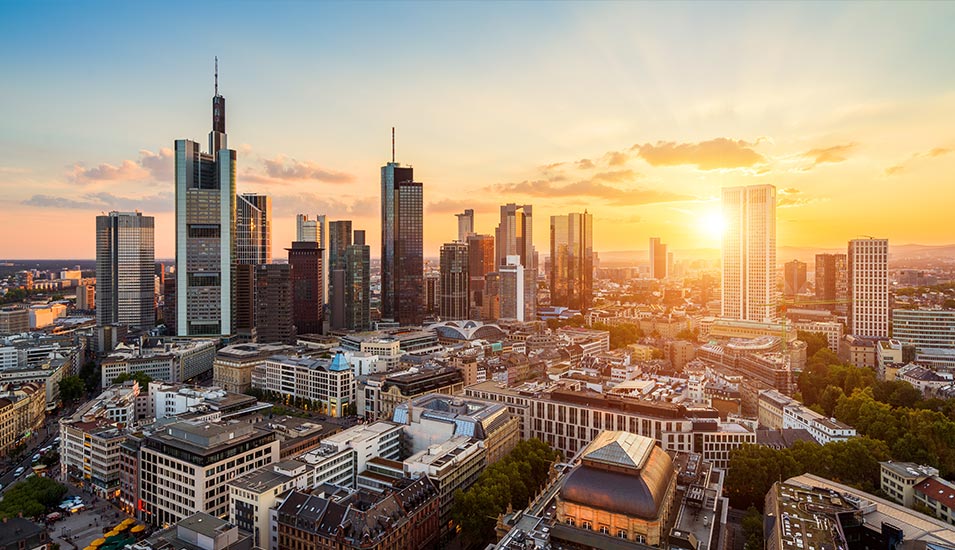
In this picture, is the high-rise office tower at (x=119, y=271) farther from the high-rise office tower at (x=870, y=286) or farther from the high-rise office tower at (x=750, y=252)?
the high-rise office tower at (x=870, y=286)

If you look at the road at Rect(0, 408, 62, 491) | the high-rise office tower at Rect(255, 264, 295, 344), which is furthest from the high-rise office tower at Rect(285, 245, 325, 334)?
the road at Rect(0, 408, 62, 491)

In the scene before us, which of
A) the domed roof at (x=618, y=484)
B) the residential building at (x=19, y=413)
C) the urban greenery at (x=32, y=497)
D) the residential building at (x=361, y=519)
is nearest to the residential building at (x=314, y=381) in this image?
the residential building at (x=19, y=413)

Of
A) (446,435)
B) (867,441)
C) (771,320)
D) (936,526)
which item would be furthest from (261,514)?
(771,320)

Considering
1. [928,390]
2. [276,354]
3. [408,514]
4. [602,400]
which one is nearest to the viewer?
[408,514]

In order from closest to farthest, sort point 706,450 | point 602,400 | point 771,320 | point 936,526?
point 936,526 < point 706,450 < point 602,400 < point 771,320

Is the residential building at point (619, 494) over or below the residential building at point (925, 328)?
below

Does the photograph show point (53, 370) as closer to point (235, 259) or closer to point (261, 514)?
point (235, 259)

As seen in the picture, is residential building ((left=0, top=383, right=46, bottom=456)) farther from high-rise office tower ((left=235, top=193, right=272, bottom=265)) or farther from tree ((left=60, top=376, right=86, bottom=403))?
high-rise office tower ((left=235, top=193, right=272, bottom=265))
